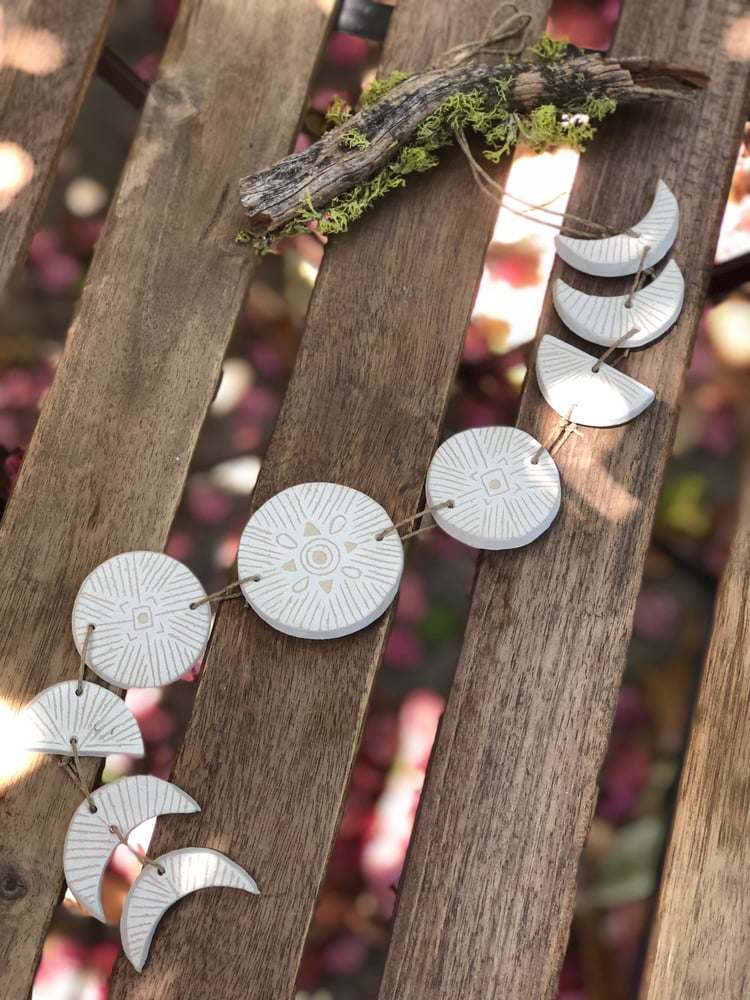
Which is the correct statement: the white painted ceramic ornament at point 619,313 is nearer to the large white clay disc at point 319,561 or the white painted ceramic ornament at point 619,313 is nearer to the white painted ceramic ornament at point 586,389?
the white painted ceramic ornament at point 586,389

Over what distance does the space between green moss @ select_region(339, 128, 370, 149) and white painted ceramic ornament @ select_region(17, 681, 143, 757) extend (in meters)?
0.78

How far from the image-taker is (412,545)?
1848 mm

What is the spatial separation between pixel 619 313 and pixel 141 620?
0.75m

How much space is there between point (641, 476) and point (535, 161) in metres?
0.55

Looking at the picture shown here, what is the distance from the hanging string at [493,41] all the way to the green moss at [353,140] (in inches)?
7.1

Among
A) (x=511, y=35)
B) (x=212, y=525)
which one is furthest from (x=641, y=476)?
(x=212, y=525)

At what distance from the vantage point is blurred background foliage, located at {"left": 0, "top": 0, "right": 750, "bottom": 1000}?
1.69 meters

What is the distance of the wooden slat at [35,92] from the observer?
137 centimetres

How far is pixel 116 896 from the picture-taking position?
1.67m

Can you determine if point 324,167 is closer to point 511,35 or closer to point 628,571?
point 511,35

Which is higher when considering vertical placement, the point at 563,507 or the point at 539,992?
the point at 563,507

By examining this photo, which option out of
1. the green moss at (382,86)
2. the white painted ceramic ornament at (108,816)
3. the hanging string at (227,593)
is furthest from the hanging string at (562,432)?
the white painted ceramic ornament at (108,816)

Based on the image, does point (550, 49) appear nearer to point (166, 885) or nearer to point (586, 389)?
point (586, 389)

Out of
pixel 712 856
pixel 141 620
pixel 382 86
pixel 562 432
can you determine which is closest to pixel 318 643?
pixel 141 620
